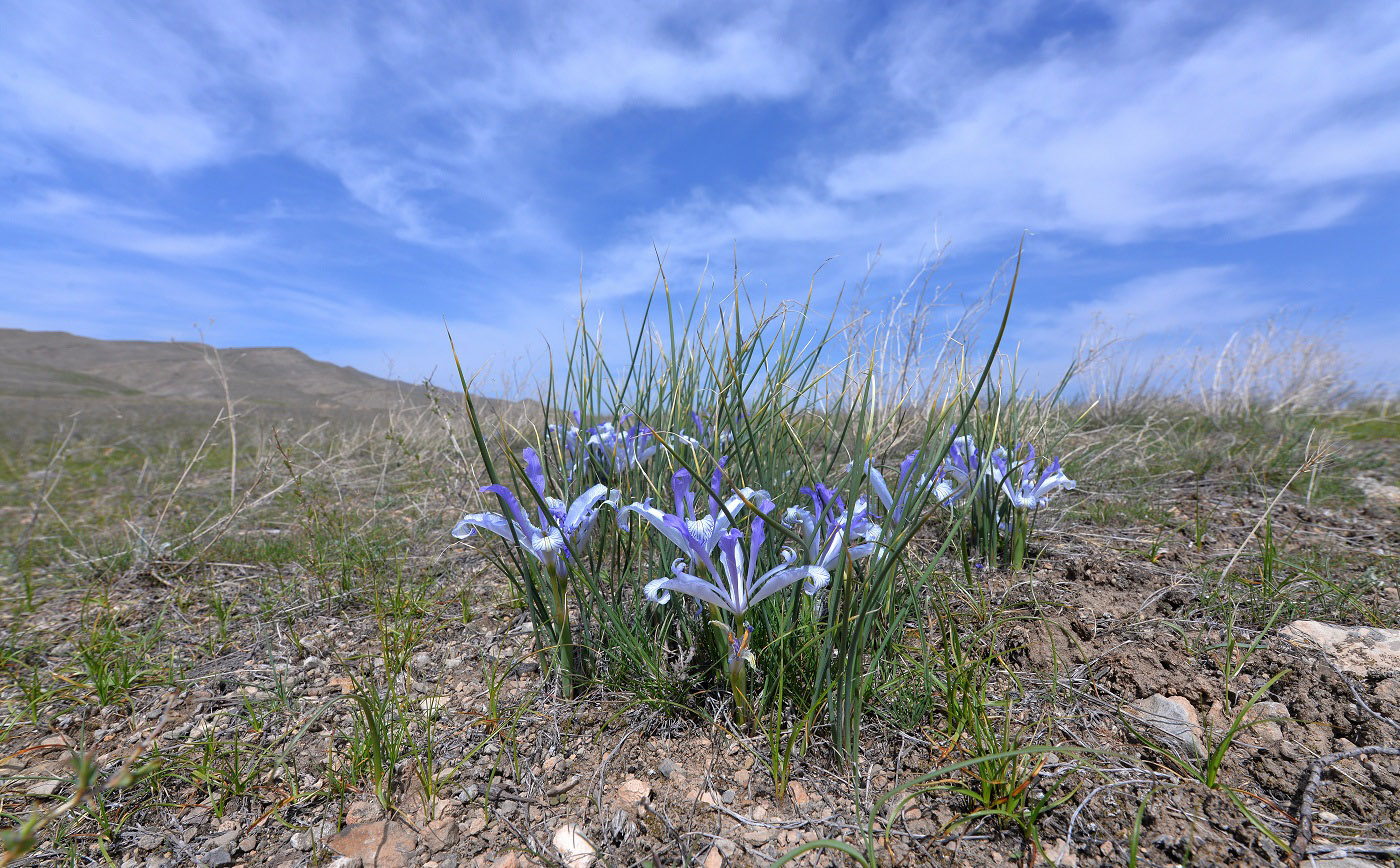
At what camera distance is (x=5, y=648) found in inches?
117

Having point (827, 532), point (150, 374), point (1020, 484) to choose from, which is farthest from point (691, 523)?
point (150, 374)

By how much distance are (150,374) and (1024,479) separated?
27.2 m

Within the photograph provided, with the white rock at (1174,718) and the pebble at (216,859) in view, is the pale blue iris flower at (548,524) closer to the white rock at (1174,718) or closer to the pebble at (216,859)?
the pebble at (216,859)

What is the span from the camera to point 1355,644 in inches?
88.5

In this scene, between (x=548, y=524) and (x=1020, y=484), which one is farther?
(x=1020, y=484)

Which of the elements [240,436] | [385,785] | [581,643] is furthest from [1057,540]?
[240,436]

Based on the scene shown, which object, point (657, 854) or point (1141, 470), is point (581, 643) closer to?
point (657, 854)

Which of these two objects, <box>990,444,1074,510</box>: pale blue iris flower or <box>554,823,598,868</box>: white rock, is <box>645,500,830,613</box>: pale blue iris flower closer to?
→ <box>554,823,598,868</box>: white rock

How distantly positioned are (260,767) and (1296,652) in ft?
11.4

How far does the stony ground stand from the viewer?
1.67 metres

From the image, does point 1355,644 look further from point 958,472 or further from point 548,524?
point 548,524

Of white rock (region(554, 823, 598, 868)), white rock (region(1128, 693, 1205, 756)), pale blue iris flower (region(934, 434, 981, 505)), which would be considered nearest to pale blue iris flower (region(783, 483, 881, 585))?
pale blue iris flower (region(934, 434, 981, 505))

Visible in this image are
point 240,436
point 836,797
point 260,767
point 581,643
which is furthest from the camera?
point 240,436

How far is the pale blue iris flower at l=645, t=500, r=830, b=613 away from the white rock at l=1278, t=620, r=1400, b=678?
6.34 ft
